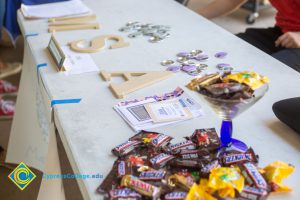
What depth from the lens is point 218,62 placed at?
42.4 inches

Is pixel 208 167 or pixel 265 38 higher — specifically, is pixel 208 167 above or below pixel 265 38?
above

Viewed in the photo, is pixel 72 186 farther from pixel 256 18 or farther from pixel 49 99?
pixel 256 18

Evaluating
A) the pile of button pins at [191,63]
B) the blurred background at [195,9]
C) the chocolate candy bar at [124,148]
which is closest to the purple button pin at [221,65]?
the pile of button pins at [191,63]

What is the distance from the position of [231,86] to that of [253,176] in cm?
16

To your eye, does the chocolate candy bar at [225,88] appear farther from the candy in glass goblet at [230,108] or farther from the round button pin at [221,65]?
the round button pin at [221,65]

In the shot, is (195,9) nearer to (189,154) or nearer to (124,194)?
(189,154)

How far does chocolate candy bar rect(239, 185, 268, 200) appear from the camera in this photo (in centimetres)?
58

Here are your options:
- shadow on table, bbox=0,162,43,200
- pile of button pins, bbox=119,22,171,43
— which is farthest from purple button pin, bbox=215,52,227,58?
shadow on table, bbox=0,162,43,200

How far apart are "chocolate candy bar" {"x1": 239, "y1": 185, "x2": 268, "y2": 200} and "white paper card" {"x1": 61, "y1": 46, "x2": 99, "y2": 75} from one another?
→ 0.61 metres

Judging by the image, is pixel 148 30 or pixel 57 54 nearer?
pixel 57 54

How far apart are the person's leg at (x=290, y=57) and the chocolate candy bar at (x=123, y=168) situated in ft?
2.54

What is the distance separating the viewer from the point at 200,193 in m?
0.58

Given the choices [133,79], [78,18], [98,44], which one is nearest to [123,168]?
[133,79]

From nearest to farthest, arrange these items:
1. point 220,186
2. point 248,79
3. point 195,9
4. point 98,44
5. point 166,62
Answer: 1. point 220,186
2. point 248,79
3. point 166,62
4. point 98,44
5. point 195,9
